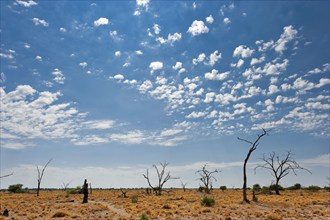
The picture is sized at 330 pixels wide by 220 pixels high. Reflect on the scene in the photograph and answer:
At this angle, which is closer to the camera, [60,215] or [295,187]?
[60,215]

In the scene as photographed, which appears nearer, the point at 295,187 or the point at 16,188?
the point at 295,187

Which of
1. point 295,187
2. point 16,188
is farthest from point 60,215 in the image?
point 16,188

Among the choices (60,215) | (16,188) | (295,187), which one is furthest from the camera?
(16,188)

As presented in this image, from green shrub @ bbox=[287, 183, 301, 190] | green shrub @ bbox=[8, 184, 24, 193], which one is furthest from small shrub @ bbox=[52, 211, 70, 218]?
green shrub @ bbox=[287, 183, 301, 190]

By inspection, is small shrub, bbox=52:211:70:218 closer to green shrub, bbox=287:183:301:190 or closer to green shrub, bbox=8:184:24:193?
green shrub, bbox=8:184:24:193

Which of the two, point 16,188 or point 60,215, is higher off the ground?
point 60,215

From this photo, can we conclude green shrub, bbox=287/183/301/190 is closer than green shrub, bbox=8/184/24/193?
Yes

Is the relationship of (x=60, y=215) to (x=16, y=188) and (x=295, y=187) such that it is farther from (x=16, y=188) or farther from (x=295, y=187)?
(x=16, y=188)

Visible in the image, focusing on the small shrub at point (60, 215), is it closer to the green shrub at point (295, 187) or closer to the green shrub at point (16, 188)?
the green shrub at point (16, 188)

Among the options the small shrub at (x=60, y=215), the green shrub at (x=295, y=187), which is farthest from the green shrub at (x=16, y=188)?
the green shrub at (x=295, y=187)

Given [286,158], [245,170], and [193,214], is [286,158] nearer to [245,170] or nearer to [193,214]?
[245,170]

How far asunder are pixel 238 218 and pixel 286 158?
37126 mm

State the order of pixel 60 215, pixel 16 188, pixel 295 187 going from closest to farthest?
pixel 60 215 < pixel 295 187 < pixel 16 188

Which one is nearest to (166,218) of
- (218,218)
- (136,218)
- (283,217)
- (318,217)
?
(136,218)
